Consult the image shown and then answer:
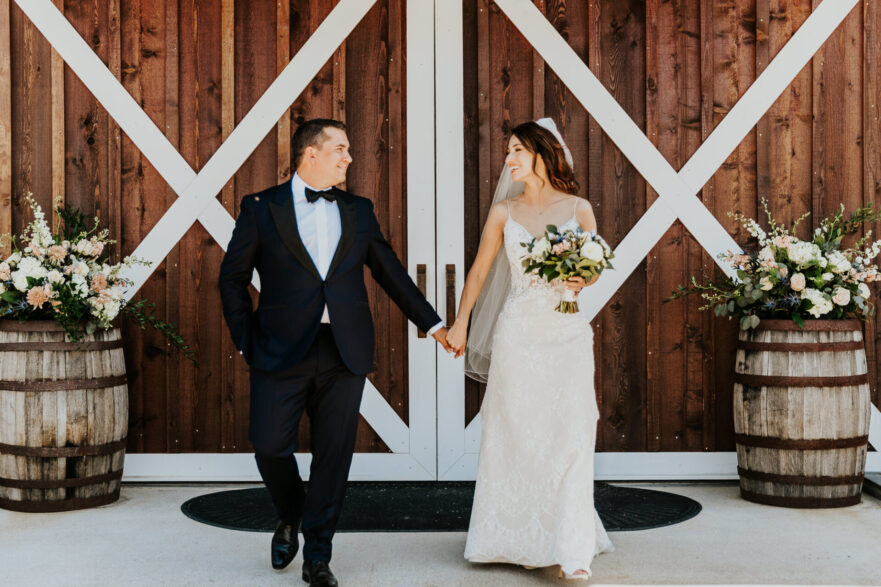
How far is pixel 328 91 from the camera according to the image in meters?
5.53

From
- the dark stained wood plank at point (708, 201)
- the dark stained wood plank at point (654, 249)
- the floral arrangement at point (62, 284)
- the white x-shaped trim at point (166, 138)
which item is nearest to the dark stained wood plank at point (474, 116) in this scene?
the white x-shaped trim at point (166, 138)

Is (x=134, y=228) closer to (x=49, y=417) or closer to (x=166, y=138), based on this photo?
(x=166, y=138)

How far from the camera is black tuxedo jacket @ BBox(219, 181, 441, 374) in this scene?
3680 mm

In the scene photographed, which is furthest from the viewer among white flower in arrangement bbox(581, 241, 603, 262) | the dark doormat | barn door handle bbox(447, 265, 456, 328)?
barn door handle bbox(447, 265, 456, 328)

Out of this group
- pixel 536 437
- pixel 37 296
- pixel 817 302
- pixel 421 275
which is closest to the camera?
pixel 536 437

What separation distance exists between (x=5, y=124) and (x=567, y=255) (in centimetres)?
365

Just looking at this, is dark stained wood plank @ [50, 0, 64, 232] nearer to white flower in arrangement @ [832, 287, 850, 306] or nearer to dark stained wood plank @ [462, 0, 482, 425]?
dark stained wood plank @ [462, 0, 482, 425]

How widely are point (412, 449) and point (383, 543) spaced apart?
1.29 metres

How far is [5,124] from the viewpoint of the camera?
5.56 m

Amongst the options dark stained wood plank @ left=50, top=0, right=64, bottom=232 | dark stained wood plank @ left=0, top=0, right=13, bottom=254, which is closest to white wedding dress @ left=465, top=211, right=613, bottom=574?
dark stained wood plank @ left=50, top=0, right=64, bottom=232

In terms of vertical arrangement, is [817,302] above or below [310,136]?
below

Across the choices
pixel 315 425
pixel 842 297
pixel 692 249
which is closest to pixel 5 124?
pixel 315 425

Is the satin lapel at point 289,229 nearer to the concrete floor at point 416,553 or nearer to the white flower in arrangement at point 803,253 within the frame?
the concrete floor at point 416,553

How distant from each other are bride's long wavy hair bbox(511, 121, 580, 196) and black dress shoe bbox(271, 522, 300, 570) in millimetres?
1902
